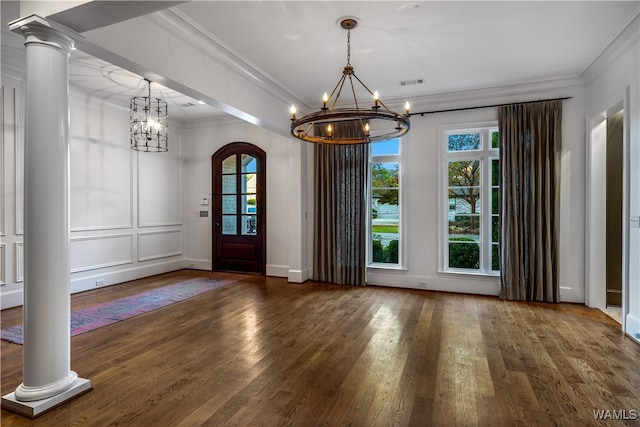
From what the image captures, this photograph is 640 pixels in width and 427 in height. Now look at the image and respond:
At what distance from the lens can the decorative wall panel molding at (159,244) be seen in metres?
6.53

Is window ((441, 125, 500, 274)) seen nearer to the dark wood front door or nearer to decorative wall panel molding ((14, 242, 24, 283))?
the dark wood front door

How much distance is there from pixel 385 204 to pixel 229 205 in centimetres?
317

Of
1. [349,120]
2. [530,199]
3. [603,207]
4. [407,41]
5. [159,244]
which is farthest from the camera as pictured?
[159,244]

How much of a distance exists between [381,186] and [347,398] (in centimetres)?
400

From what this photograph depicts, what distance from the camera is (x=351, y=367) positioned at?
284 cm

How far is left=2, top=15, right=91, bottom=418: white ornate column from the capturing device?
224 centimetres

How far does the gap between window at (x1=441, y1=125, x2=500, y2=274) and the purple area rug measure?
12.5 ft

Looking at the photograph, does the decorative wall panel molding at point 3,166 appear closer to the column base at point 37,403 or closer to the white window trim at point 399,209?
the column base at point 37,403

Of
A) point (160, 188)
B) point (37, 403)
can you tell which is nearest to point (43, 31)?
point (37, 403)

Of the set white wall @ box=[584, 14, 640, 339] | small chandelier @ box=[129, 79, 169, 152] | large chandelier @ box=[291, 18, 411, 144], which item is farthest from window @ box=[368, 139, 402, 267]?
small chandelier @ box=[129, 79, 169, 152]

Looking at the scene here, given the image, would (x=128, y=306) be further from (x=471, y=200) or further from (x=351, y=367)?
(x=471, y=200)

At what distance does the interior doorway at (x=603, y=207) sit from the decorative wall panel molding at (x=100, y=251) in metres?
7.10

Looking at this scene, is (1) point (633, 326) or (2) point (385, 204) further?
(2) point (385, 204)

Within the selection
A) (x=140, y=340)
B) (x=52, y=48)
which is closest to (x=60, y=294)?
(x=140, y=340)
